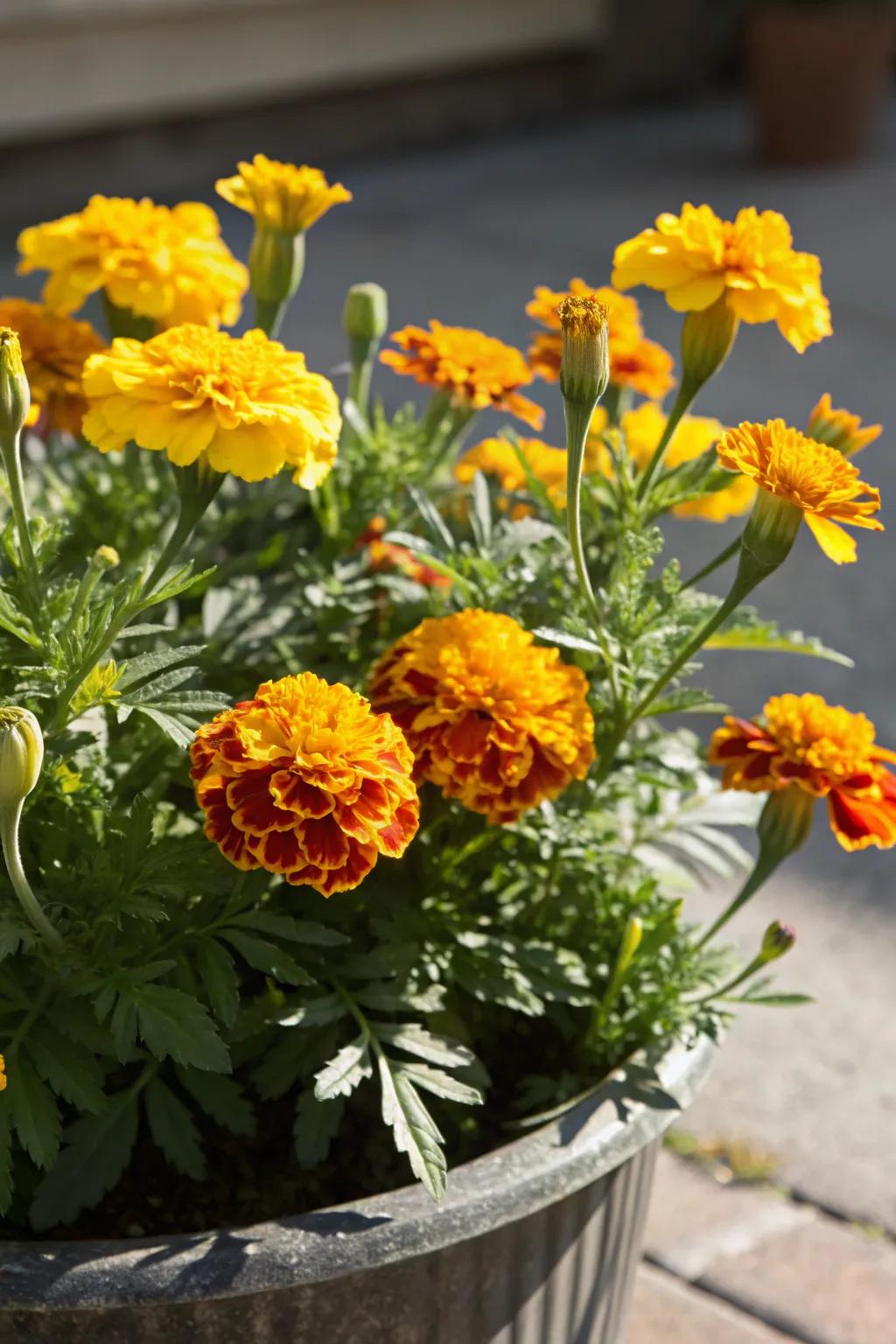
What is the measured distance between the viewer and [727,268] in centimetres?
110

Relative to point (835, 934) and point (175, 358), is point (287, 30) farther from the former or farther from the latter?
point (175, 358)

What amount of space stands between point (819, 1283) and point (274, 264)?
114cm

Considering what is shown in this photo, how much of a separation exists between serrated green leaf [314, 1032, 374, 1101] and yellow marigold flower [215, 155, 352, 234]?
1.91 ft

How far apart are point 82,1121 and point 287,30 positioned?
4768mm

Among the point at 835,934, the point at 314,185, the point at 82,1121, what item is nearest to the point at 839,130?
the point at 835,934

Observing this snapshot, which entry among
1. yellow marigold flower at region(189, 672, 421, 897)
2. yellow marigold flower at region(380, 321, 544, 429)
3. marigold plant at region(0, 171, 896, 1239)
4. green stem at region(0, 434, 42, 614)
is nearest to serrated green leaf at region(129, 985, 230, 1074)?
marigold plant at region(0, 171, 896, 1239)

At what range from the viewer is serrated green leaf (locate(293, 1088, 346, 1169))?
1.04 m

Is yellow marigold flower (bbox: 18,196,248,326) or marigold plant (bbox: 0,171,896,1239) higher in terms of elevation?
yellow marigold flower (bbox: 18,196,248,326)

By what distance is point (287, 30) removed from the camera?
17.2 ft

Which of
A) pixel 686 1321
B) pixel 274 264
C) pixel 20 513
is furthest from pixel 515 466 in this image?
pixel 686 1321

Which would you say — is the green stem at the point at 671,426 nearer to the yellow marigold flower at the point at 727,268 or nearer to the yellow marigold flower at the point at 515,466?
the yellow marigold flower at the point at 727,268

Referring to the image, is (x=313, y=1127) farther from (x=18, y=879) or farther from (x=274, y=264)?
(x=274, y=264)

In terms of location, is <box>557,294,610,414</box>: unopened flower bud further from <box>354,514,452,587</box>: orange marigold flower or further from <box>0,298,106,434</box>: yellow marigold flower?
<box>0,298,106,434</box>: yellow marigold flower

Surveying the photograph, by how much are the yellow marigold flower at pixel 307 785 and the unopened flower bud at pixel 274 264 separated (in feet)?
1.47
